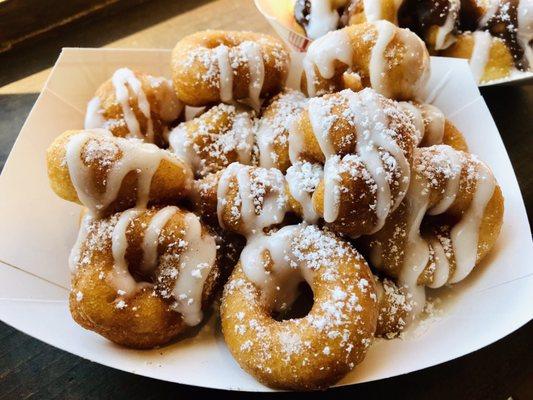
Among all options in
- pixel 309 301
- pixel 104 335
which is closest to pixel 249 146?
pixel 309 301

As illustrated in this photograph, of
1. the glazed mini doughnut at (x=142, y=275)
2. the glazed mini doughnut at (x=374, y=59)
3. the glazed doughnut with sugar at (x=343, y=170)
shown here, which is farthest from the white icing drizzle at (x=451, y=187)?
the glazed mini doughnut at (x=142, y=275)

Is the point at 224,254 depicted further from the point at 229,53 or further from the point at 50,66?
the point at 50,66

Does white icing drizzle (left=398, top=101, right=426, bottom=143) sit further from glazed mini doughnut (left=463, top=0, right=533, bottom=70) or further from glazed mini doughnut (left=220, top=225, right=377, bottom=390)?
glazed mini doughnut (left=463, top=0, right=533, bottom=70)

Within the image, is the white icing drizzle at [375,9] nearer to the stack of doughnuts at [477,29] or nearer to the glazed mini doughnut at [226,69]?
the stack of doughnuts at [477,29]

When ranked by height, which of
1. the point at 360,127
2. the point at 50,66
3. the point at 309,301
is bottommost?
the point at 309,301

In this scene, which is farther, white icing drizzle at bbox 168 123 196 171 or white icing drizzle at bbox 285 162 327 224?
white icing drizzle at bbox 168 123 196 171

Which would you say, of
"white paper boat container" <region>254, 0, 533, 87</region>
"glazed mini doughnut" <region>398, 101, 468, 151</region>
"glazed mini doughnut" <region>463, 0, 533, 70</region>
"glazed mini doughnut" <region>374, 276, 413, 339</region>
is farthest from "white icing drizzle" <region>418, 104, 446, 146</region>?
"glazed mini doughnut" <region>463, 0, 533, 70</region>
